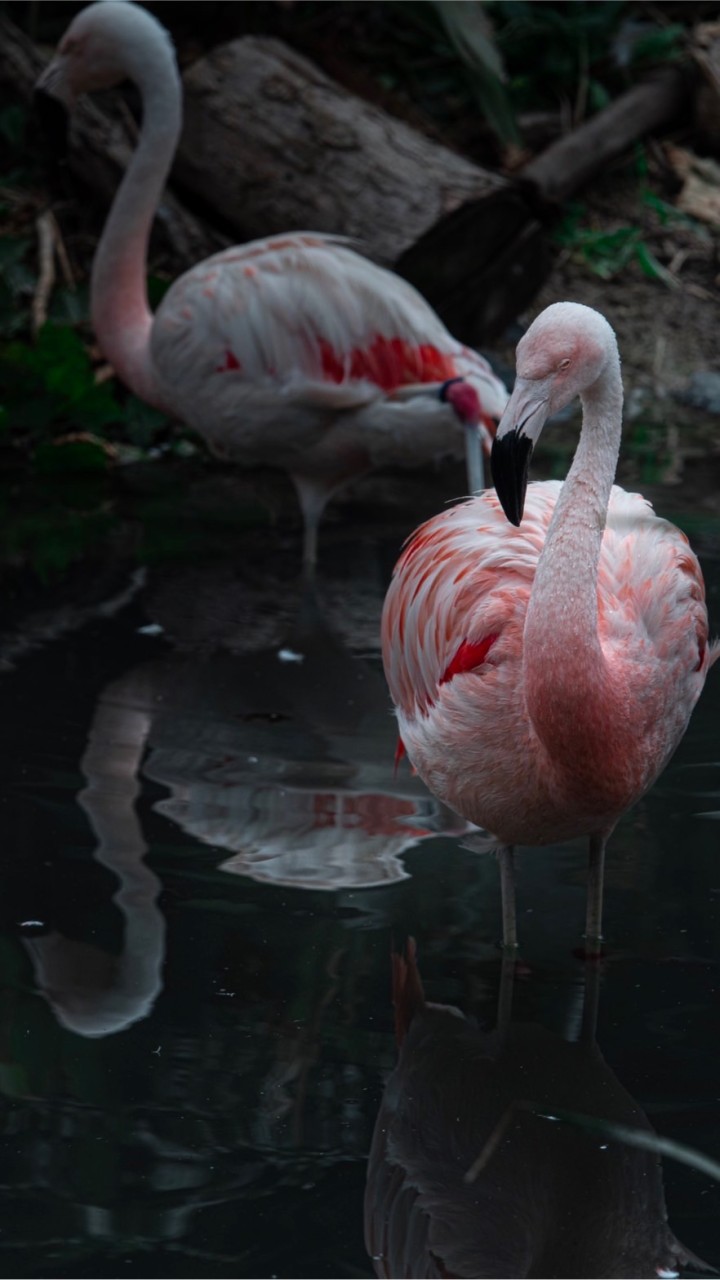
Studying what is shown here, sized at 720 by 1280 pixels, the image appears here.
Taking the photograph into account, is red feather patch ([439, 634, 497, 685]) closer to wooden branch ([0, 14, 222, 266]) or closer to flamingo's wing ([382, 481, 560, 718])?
flamingo's wing ([382, 481, 560, 718])

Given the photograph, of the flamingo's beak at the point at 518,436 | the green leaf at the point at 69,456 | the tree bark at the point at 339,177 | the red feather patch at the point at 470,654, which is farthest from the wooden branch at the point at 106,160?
the flamingo's beak at the point at 518,436

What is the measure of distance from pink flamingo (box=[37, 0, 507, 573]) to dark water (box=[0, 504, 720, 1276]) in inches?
49.4

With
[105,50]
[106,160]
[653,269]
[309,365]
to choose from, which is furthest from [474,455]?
[653,269]

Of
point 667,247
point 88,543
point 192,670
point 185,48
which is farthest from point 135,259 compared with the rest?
point 667,247

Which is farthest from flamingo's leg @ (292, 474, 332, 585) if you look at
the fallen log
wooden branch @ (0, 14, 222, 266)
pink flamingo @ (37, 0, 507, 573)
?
wooden branch @ (0, 14, 222, 266)

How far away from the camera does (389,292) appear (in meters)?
5.18

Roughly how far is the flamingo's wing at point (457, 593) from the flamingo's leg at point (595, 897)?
0.41 meters

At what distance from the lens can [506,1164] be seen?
7.88 ft

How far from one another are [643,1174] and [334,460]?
128 inches

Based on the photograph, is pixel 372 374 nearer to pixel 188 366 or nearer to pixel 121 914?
pixel 188 366

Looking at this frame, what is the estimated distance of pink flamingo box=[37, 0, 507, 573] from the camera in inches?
200

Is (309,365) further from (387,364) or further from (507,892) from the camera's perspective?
(507,892)

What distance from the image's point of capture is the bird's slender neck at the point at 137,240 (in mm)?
5430

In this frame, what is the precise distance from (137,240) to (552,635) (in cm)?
357
